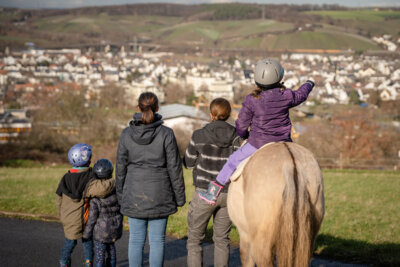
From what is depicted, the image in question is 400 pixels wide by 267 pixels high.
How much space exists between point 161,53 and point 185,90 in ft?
319

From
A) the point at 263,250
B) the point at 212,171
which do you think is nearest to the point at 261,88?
the point at 212,171

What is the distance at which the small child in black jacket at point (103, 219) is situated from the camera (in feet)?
16.0

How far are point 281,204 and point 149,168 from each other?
5.35 feet

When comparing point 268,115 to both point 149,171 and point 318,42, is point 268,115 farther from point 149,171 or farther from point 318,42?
point 318,42

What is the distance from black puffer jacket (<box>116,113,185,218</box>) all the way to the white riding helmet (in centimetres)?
115

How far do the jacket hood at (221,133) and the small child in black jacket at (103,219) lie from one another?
1.30 m

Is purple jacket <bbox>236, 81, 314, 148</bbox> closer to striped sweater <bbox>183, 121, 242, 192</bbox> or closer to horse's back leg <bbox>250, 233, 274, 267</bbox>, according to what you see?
striped sweater <bbox>183, 121, 242, 192</bbox>

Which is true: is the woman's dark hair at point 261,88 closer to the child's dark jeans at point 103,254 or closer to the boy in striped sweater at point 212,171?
the boy in striped sweater at point 212,171

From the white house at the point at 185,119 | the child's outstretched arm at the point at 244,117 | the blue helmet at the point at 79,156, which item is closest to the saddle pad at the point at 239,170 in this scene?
the child's outstretched arm at the point at 244,117

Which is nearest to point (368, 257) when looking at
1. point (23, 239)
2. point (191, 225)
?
point (191, 225)

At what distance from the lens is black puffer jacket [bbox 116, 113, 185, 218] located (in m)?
4.54

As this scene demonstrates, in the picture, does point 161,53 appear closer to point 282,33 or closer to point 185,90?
point 282,33

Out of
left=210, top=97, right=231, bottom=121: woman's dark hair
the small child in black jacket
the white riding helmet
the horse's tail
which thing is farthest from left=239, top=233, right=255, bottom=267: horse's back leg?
the small child in black jacket

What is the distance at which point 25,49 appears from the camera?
577ft
